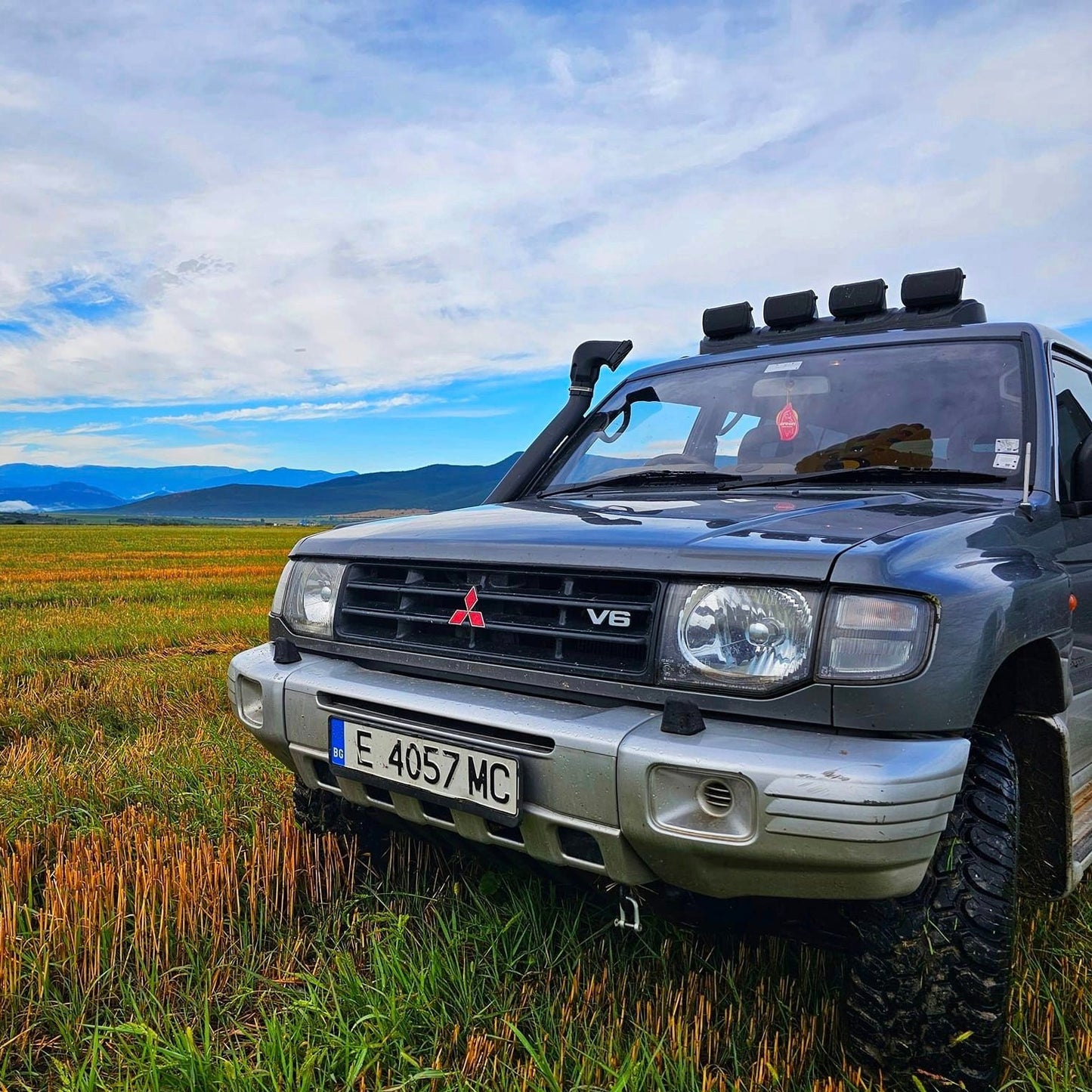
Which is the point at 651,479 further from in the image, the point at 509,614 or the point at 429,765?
the point at 429,765

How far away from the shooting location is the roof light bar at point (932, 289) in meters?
3.73

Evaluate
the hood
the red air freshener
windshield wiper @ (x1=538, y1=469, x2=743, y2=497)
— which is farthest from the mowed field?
the red air freshener

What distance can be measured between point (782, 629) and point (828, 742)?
0.24m

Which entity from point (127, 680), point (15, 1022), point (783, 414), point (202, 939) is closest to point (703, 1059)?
point (202, 939)

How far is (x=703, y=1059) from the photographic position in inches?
83.4

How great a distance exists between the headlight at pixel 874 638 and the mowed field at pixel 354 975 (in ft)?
2.96

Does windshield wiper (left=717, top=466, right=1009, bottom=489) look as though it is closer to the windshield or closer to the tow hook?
the windshield

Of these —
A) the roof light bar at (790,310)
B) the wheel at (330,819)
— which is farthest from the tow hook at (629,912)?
the roof light bar at (790,310)

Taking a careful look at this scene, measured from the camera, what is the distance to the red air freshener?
3010 millimetres

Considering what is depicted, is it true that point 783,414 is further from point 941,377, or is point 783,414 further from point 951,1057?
point 951,1057

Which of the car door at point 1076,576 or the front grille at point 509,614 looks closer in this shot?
the front grille at point 509,614

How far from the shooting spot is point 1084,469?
2498 mm

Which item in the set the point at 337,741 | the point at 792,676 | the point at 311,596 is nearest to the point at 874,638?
the point at 792,676

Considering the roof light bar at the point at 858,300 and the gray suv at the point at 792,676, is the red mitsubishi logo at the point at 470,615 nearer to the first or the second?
the gray suv at the point at 792,676
